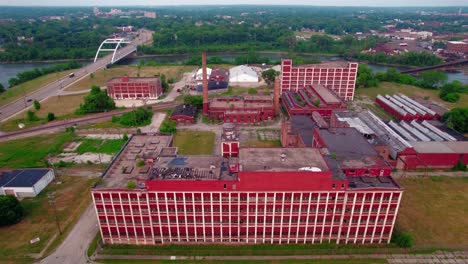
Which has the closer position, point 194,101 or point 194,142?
point 194,142

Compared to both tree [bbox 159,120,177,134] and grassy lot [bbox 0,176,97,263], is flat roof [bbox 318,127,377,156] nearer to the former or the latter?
tree [bbox 159,120,177,134]

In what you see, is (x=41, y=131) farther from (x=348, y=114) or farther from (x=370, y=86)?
(x=370, y=86)

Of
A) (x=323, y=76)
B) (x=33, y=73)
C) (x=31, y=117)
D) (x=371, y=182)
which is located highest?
(x=371, y=182)

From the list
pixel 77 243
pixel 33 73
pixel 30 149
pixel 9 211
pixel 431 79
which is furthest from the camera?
pixel 33 73

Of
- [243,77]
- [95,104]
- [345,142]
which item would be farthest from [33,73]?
[345,142]

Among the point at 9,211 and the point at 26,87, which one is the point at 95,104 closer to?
the point at 26,87

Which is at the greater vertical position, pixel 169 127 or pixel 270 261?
pixel 169 127
